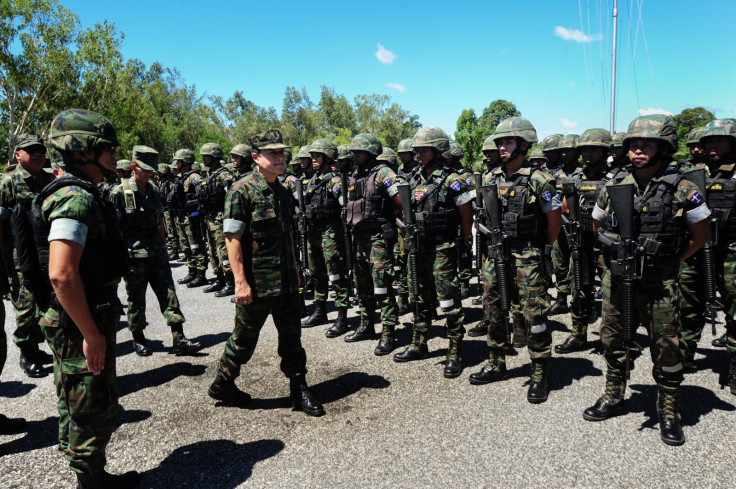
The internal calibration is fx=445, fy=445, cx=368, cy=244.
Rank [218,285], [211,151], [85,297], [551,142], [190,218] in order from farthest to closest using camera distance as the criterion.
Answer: [190,218]
[218,285]
[211,151]
[551,142]
[85,297]

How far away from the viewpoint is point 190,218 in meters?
9.20

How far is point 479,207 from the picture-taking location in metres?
4.97

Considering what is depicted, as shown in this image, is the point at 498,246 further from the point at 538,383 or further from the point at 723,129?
the point at 723,129

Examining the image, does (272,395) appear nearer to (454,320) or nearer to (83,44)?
(454,320)

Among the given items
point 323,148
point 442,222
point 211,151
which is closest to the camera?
point 442,222

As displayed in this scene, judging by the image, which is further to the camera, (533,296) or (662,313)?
(533,296)

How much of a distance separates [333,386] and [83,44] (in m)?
31.5

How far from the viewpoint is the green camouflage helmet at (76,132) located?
2.64 metres

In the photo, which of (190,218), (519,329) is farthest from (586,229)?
(190,218)

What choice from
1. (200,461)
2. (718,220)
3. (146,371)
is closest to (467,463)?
(200,461)

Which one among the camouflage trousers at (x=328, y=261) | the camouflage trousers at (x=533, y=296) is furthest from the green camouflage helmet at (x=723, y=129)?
the camouflage trousers at (x=328, y=261)

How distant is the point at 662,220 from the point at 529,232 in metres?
1.09

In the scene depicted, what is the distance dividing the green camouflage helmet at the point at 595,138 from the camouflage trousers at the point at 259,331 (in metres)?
4.31

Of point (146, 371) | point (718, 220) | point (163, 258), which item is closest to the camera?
point (718, 220)
